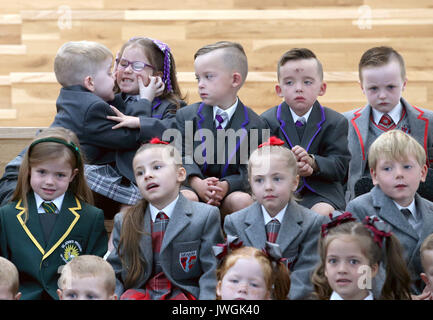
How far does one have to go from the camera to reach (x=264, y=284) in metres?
1.46

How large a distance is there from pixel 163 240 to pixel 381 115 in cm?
86

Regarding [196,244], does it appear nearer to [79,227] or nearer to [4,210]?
[79,227]

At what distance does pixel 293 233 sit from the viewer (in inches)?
65.3

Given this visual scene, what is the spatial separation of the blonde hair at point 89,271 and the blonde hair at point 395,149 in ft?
2.44

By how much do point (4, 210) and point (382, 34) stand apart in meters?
2.00

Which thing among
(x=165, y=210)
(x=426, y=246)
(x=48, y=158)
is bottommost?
(x=426, y=246)

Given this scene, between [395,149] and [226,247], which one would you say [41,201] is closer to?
[226,247]

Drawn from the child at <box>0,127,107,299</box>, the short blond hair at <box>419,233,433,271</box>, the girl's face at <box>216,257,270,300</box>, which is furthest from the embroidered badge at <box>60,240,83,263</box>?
the short blond hair at <box>419,233,433,271</box>

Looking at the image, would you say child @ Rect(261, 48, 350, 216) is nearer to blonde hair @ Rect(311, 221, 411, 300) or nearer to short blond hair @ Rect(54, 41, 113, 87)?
blonde hair @ Rect(311, 221, 411, 300)

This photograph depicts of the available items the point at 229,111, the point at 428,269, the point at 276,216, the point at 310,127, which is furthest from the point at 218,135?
the point at 428,269

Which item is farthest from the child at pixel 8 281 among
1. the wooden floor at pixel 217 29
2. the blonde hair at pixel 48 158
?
the wooden floor at pixel 217 29

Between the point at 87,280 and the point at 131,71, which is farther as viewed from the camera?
the point at 131,71

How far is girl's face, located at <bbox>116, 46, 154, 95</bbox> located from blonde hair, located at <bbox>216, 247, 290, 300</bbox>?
919 millimetres
